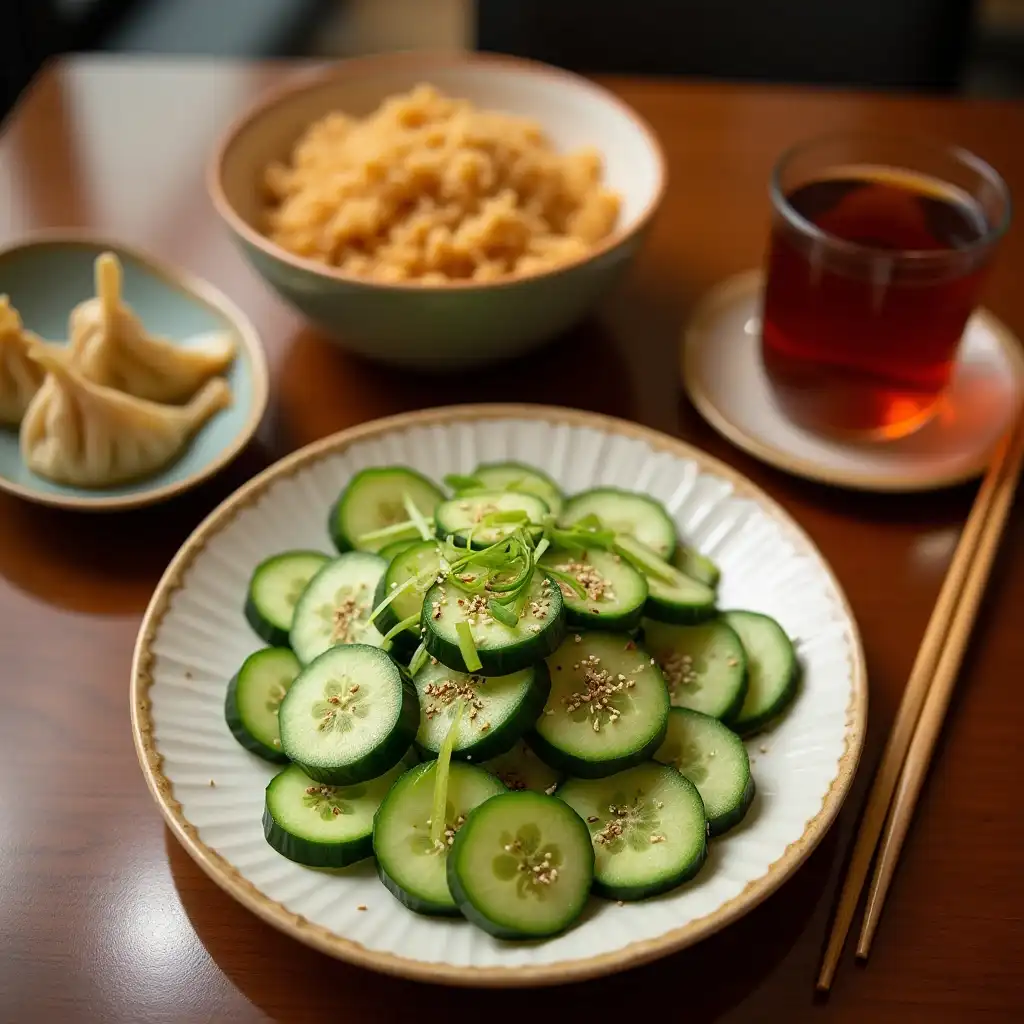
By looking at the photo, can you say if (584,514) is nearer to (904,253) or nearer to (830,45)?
(904,253)

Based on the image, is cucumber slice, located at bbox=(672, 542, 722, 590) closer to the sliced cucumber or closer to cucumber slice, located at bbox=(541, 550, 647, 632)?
cucumber slice, located at bbox=(541, 550, 647, 632)

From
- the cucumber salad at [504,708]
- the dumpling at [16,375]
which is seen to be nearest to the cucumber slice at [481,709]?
the cucumber salad at [504,708]

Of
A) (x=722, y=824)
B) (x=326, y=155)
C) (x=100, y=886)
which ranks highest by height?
(x=326, y=155)

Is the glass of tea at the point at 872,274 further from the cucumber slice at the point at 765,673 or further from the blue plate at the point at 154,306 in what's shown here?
the blue plate at the point at 154,306

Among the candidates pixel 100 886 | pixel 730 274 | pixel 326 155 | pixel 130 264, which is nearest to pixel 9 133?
pixel 130 264

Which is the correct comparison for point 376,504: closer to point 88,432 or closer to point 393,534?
point 393,534

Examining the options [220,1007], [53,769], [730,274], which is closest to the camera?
[220,1007]

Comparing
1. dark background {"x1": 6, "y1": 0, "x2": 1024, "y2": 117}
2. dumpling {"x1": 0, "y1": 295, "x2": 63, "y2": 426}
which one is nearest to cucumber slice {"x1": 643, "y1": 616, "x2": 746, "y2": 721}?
dumpling {"x1": 0, "y1": 295, "x2": 63, "y2": 426}
